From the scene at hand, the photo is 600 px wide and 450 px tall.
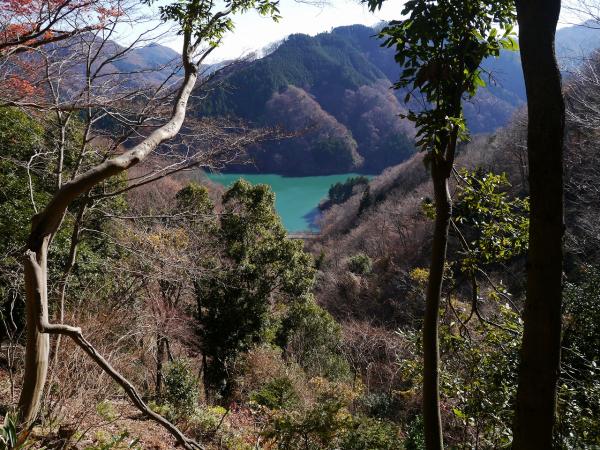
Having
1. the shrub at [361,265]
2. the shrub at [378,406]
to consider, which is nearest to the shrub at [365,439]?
the shrub at [378,406]

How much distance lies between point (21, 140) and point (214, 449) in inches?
188

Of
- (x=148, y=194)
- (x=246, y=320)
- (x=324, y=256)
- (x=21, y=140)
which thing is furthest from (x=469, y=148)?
(x=21, y=140)

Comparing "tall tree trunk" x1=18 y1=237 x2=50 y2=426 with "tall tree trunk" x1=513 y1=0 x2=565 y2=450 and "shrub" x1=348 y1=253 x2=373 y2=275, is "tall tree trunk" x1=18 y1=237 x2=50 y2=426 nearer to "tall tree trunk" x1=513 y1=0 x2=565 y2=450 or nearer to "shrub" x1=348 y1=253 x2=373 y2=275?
"tall tree trunk" x1=513 y1=0 x2=565 y2=450

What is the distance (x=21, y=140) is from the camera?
19.0ft

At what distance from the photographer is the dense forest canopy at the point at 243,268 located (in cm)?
139

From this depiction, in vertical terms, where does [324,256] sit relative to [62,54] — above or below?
below

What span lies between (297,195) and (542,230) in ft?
137

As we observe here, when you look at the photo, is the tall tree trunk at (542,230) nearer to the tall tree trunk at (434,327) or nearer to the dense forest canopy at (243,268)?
the dense forest canopy at (243,268)

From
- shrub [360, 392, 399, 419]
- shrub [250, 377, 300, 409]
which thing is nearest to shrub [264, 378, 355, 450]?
shrub [250, 377, 300, 409]

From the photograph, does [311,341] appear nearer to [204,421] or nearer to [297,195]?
[204,421]

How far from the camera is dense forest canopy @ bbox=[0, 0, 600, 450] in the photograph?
139 centimetres

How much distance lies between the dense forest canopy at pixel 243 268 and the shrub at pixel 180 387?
0.09ft

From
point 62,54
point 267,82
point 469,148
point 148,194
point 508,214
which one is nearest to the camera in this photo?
point 508,214

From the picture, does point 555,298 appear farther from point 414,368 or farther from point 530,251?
point 414,368
